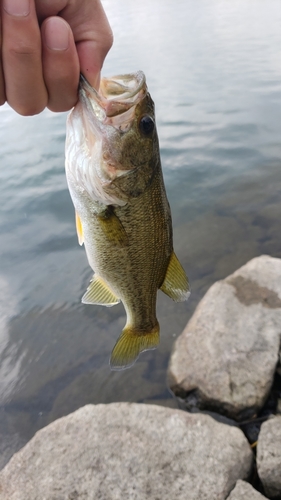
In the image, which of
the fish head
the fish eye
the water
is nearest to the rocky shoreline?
the water

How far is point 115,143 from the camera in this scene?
1877 mm

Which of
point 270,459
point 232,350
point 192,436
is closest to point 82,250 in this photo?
point 232,350

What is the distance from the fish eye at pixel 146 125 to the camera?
1869 millimetres

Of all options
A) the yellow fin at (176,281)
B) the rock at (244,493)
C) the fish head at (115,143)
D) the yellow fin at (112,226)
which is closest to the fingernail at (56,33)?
the fish head at (115,143)

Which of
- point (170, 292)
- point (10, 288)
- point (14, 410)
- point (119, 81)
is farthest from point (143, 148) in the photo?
point (10, 288)

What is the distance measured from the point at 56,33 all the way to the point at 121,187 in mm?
745

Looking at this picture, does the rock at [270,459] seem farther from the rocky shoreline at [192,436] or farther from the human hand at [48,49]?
the human hand at [48,49]

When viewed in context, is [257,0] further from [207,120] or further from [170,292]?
[170,292]

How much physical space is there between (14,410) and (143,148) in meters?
4.08

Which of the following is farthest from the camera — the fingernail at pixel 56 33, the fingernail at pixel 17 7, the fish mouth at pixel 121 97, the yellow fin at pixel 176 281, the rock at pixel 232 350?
the rock at pixel 232 350

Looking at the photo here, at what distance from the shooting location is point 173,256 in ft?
7.21

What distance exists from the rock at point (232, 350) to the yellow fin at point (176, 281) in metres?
2.20

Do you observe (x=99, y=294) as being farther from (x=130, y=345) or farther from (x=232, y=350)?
(x=232, y=350)

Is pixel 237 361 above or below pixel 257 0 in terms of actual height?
above
